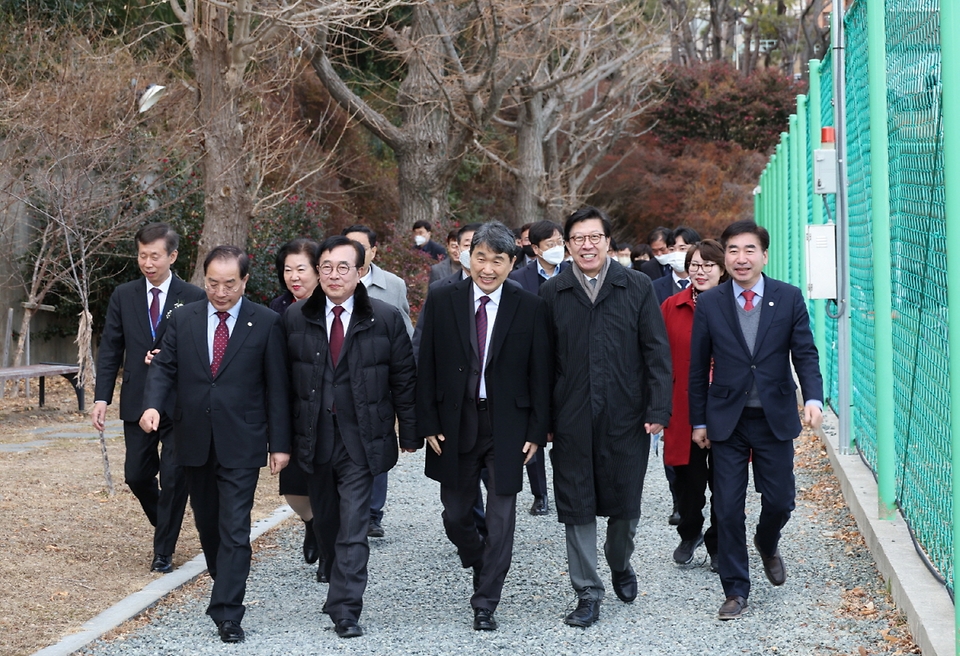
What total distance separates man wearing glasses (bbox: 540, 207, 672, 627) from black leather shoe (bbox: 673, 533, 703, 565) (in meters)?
1.01

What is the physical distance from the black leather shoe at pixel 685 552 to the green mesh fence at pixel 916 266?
3.75 feet

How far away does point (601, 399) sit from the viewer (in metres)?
5.57

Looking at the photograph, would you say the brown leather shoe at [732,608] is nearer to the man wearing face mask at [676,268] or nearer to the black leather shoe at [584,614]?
the black leather shoe at [584,614]

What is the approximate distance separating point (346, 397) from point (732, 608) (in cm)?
202

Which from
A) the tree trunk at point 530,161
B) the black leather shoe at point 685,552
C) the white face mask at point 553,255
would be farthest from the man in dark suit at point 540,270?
the tree trunk at point 530,161

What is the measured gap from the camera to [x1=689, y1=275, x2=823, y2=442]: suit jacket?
557 centimetres

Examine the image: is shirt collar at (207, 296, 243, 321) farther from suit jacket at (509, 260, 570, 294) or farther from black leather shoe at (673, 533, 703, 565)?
suit jacket at (509, 260, 570, 294)

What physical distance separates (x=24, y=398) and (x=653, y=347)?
1085 cm

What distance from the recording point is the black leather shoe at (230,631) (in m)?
5.23

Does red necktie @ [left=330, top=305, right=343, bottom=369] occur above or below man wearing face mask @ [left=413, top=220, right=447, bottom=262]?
below

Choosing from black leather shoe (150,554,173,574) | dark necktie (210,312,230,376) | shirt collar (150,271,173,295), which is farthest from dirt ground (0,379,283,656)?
shirt collar (150,271,173,295)

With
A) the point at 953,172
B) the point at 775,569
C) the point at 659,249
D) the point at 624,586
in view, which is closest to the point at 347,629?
the point at 624,586

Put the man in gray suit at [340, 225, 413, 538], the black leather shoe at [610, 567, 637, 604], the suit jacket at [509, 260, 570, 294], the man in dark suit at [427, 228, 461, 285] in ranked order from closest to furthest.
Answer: the black leather shoe at [610, 567, 637, 604] < the man in gray suit at [340, 225, 413, 538] < the suit jacket at [509, 260, 570, 294] < the man in dark suit at [427, 228, 461, 285]

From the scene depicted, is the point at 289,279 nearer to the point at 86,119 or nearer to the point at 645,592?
the point at 645,592
